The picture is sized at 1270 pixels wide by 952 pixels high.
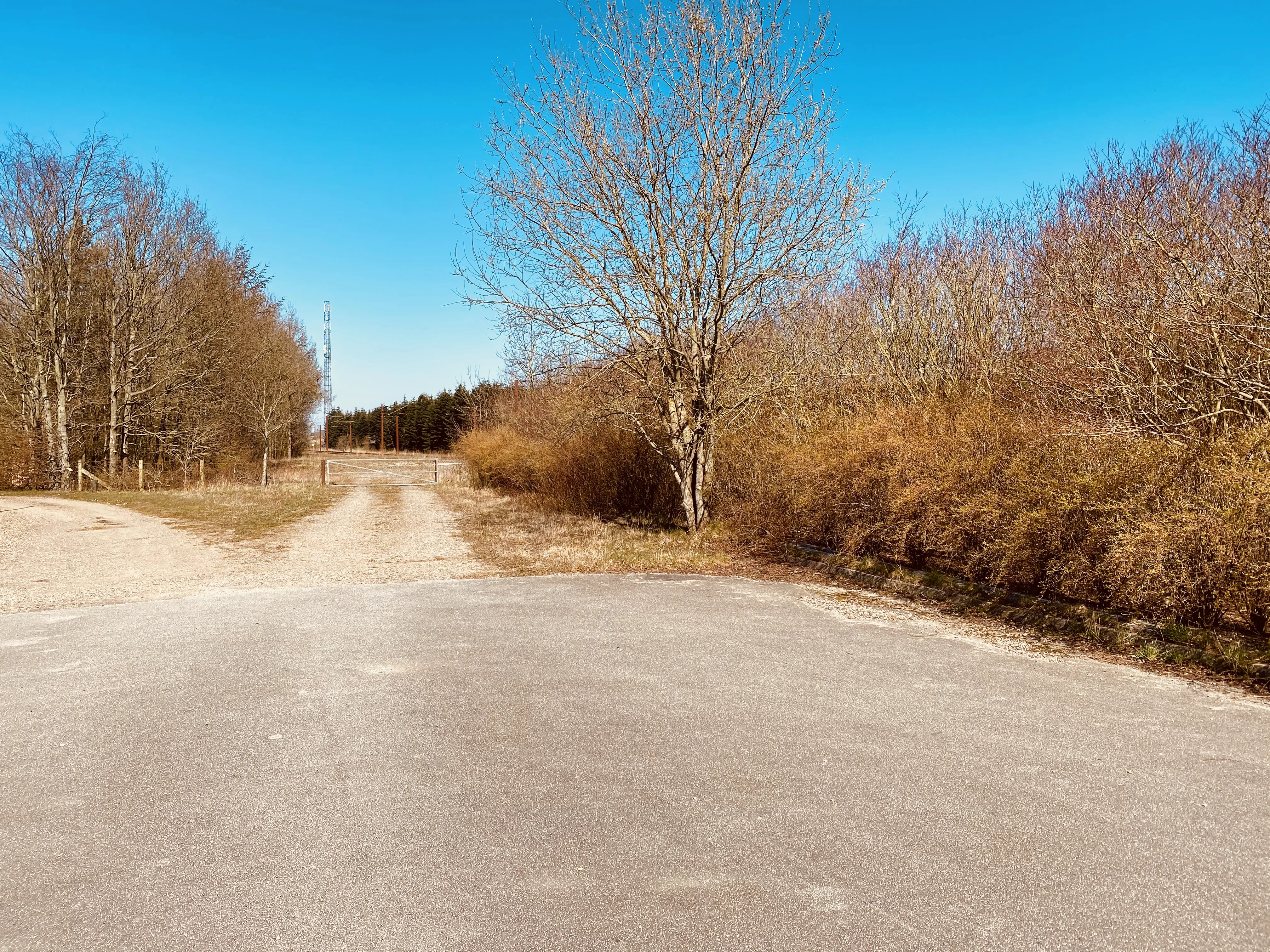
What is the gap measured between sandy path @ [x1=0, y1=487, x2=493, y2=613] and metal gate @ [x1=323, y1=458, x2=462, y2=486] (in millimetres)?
12492

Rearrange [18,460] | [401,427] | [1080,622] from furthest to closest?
[401,427]
[18,460]
[1080,622]

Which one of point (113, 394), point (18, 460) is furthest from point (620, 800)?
point (113, 394)

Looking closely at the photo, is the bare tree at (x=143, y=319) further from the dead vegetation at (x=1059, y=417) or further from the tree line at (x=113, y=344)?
the dead vegetation at (x=1059, y=417)

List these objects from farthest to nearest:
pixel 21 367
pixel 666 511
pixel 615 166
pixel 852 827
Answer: pixel 21 367, pixel 666 511, pixel 615 166, pixel 852 827

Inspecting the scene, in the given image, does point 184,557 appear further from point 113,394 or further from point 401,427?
point 401,427

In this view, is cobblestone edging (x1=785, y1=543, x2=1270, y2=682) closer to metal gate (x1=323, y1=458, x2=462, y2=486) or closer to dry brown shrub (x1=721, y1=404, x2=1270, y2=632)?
dry brown shrub (x1=721, y1=404, x2=1270, y2=632)

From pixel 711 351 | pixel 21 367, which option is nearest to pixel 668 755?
pixel 711 351

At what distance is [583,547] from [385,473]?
99.2ft

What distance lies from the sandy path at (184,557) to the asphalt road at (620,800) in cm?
331

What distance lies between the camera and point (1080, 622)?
741cm

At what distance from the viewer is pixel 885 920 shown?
2838 mm

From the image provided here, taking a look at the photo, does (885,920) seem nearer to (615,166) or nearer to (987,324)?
(615,166)

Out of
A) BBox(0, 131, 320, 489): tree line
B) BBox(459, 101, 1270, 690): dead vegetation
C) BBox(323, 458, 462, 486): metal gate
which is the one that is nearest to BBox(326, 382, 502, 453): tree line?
BBox(323, 458, 462, 486): metal gate

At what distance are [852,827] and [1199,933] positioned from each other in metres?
1.27
